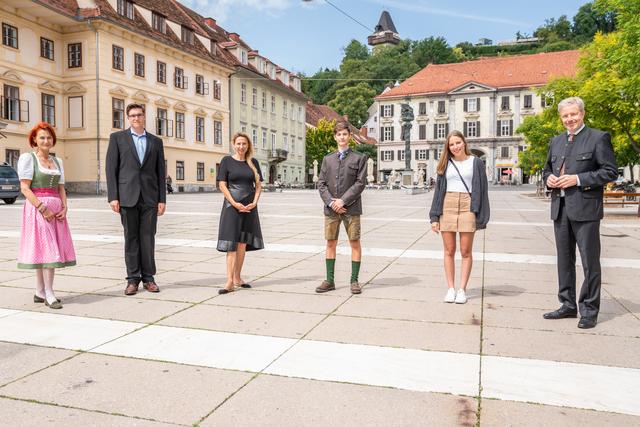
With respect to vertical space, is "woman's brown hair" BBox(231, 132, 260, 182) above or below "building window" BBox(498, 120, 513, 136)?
below

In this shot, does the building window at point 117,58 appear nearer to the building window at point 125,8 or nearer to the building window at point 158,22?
the building window at point 125,8

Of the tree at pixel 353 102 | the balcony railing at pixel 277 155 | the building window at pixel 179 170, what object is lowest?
the building window at pixel 179 170

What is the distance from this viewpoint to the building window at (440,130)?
8056cm

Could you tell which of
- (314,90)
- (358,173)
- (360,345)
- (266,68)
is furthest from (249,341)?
(314,90)

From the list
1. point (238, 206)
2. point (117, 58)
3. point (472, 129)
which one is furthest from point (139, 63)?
point (472, 129)

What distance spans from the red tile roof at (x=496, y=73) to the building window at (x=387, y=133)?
4472 millimetres

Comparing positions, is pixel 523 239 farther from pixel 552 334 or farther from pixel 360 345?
pixel 360 345

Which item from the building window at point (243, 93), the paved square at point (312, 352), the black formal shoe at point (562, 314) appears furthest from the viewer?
the building window at point (243, 93)

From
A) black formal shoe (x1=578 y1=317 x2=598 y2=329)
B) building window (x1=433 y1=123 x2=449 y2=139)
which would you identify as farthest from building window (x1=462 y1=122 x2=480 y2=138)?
black formal shoe (x1=578 y1=317 x2=598 y2=329)

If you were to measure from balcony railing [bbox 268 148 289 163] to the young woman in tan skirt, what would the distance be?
49.1 meters

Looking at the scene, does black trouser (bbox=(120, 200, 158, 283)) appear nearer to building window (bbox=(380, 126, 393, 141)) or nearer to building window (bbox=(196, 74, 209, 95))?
building window (bbox=(196, 74, 209, 95))

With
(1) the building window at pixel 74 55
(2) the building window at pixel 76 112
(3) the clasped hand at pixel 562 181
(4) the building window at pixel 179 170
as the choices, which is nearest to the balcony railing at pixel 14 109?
(2) the building window at pixel 76 112

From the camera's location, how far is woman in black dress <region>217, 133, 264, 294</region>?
6.37 meters

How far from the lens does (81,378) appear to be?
3545 millimetres
